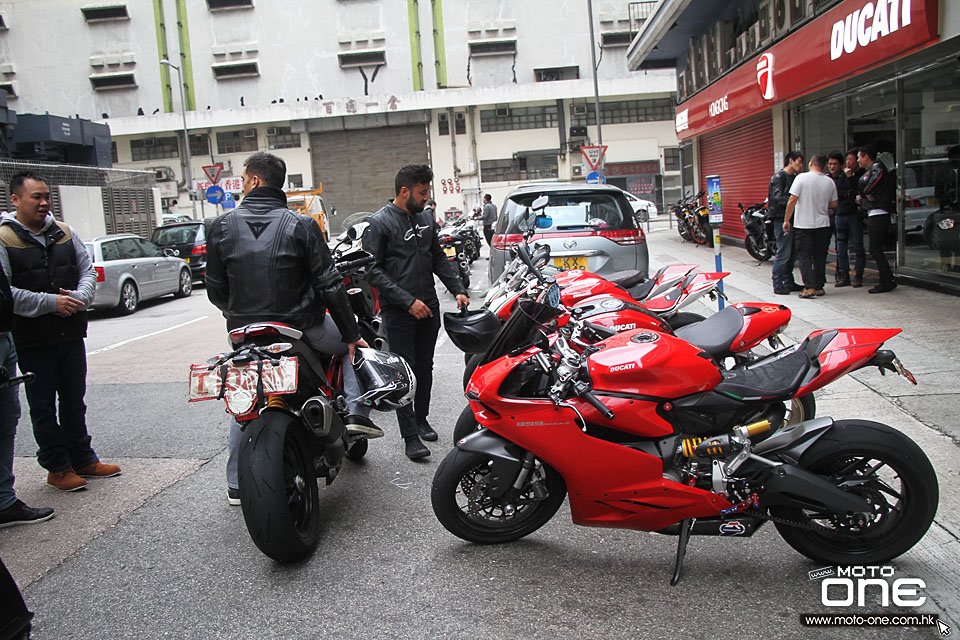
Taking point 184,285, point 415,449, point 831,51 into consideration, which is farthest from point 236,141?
point 415,449

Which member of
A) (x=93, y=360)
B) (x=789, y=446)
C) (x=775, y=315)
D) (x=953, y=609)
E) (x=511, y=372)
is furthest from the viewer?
(x=93, y=360)

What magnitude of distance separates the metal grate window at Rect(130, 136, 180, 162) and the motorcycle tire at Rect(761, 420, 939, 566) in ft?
152

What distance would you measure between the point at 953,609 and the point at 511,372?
6.63ft

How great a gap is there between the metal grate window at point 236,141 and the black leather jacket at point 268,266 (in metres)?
42.1

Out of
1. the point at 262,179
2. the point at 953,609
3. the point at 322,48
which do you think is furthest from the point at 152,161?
the point at 953,609

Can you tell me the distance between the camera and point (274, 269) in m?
3.97

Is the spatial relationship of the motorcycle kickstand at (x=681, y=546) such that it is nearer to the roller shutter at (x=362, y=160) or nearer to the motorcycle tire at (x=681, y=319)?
the motorcycle tire at (x=681, y=319)

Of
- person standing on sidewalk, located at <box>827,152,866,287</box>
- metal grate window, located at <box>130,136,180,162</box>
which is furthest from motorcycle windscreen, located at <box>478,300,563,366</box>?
metal grate window, located at <box>130,136,180,162</box>

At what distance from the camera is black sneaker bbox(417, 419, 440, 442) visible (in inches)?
218

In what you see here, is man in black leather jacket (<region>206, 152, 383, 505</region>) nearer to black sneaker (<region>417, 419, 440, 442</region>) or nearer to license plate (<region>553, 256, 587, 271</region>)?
black sneaker (<region>417, 419, 440, 442</region>)

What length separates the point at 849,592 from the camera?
3.15 meters

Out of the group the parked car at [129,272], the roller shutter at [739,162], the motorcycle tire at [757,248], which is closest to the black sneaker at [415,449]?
the parked car at [129,272]

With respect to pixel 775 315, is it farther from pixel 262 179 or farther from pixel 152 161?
pixel 152 161

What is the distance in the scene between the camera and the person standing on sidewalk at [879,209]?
953 cm
